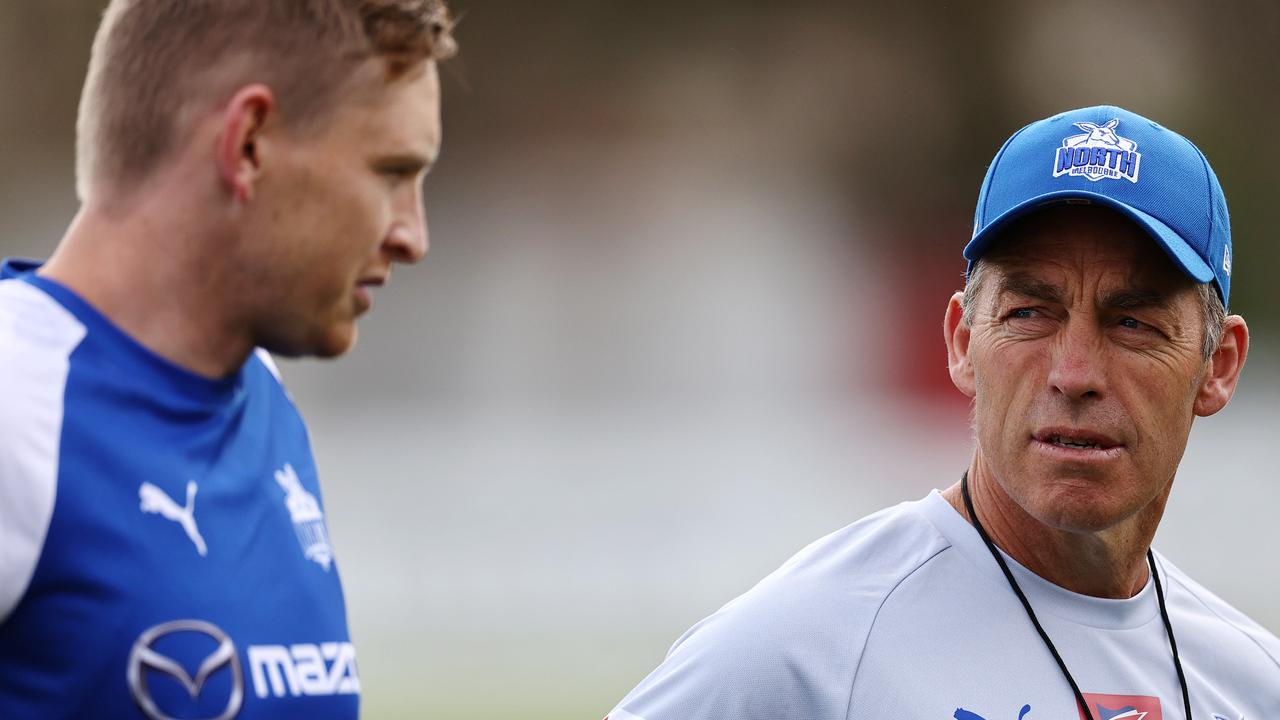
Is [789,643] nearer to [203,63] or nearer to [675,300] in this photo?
[203,63]

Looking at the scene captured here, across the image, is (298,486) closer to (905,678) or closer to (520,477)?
(905,678)

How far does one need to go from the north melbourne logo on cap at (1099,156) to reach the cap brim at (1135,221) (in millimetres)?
40

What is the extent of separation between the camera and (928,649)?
6.31ft

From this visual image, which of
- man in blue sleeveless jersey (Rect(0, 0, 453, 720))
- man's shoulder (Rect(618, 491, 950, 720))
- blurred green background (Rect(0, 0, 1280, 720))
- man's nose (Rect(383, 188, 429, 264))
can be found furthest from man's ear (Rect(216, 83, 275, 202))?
blurred green background (Rect(0, 0, 1280, 720))

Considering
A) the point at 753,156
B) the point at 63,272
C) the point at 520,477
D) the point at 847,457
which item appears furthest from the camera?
the point at 753,156

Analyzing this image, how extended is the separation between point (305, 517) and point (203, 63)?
0.53 meters

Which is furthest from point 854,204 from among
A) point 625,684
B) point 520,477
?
point 625,684

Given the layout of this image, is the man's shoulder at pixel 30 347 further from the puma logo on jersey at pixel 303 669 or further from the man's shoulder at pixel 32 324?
the puma logo on jersey at pixel 303 669

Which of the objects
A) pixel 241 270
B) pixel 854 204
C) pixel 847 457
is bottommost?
pixel 847 457

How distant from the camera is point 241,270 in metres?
1.65

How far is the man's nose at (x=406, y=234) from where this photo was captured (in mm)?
1692

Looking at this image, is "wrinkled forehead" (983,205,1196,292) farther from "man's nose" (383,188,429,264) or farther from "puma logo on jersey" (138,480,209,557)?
"puma logo on jersey" (138,480,209,557)

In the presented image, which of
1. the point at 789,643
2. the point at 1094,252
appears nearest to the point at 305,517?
the point at 789,643

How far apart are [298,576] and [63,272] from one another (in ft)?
1.35
